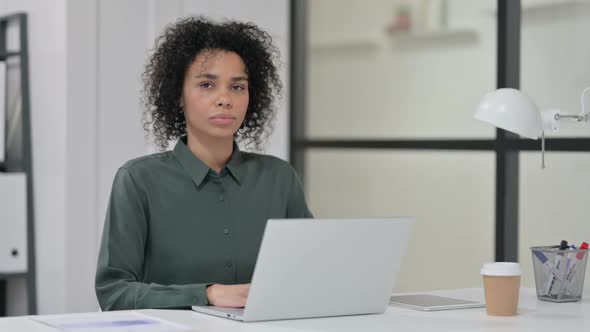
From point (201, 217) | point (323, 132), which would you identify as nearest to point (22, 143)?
point (323, 132)

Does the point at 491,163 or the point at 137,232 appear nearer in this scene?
the point at 137,232

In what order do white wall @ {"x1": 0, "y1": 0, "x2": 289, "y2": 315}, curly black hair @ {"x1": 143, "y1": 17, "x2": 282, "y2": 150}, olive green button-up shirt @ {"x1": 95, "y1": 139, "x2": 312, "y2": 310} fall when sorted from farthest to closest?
white wall @ {"x1": 0, "y1": 0, "x2": 289, "y2": 315} → curly black hair @ {"x1": 143, "y1": 17, "x2": 282, "y2": 150} → olive green button-up shirt @ {"x1": 95, "y1": 139, "x2": 312, "y2": 310}

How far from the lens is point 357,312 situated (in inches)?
78.7

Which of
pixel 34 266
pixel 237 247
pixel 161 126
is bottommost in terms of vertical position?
pixel 34 266

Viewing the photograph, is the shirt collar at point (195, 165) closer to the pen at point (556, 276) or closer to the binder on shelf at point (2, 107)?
the pen at point (556, 276)

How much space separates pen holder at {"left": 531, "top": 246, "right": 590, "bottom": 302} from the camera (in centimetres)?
236

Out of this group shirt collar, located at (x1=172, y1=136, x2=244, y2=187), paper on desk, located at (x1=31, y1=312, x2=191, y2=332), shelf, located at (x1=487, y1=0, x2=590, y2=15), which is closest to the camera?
paper on desk, located at (x1=31, y1=312, x2=191, y2=332)

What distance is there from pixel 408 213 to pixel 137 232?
1845 millimetres

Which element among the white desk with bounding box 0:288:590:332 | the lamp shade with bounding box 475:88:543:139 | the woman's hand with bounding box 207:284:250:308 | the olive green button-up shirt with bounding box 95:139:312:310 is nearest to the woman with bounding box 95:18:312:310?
the olive green button-up shirt with bounding box 95:139:312:310

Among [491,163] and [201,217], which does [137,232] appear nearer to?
[201,217]

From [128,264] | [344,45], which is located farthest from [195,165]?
[344,45]

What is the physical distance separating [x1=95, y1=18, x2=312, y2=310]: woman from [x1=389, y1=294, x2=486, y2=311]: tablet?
383 millimetres

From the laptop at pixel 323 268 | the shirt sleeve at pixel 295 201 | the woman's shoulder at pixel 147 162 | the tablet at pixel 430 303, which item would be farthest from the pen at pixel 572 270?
the woman's shoulder at pixel 147 162

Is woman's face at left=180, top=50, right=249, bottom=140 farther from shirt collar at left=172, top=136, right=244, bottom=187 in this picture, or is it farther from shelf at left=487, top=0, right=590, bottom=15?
shelf at left=487, top=0, right=590, bottom=15
